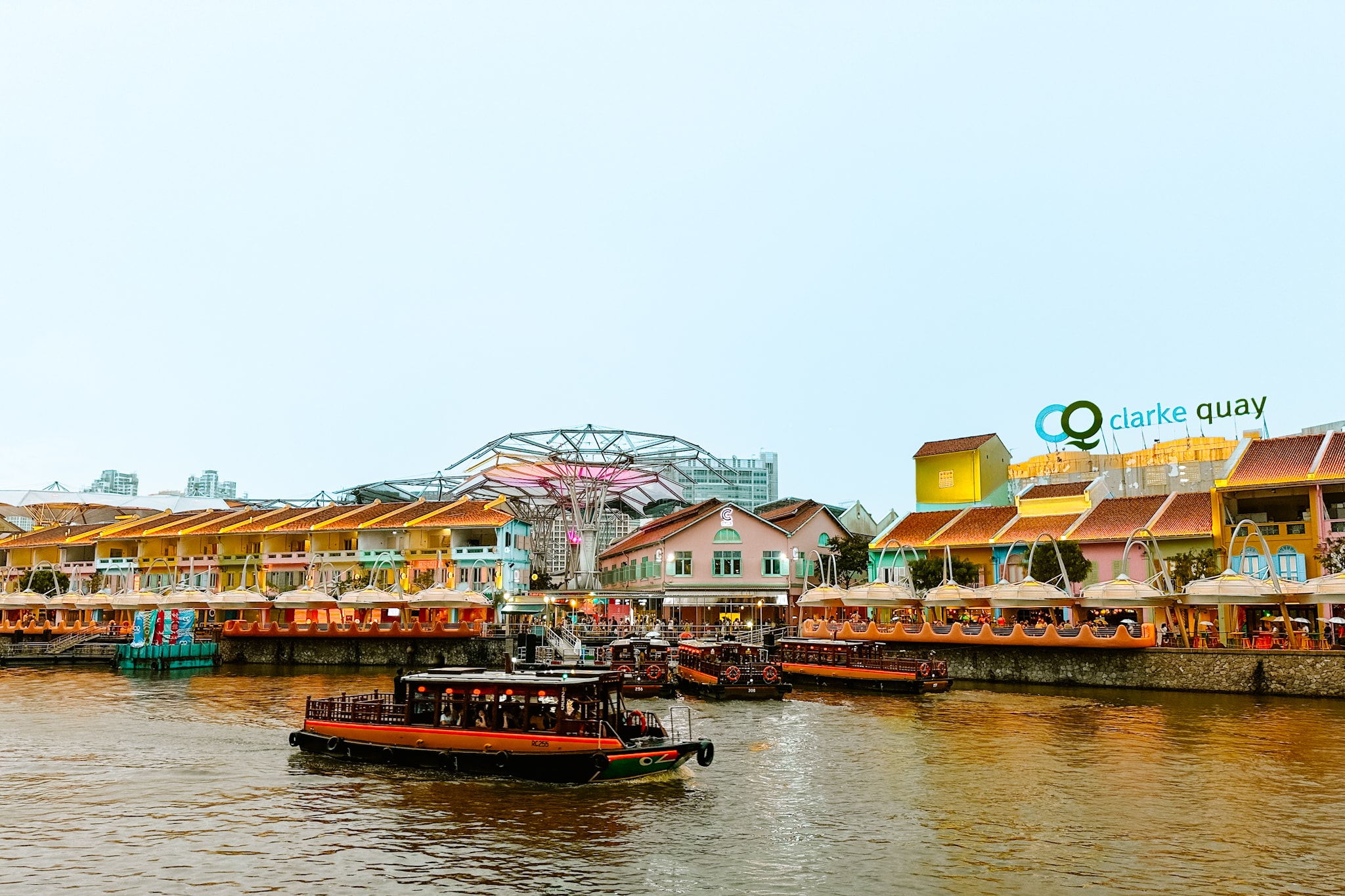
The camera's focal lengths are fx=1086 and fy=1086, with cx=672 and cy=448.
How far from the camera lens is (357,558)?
8331 cm

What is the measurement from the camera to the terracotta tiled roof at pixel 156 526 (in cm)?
9256

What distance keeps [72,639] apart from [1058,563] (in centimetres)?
6161

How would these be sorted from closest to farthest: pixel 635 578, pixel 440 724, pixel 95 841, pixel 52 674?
1. pixel 95 841
2. pixel 440 724
3. pixel 52 674
4. pixel 635 578

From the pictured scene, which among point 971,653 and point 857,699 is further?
point 971,653

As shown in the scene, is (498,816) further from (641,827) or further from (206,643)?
(206,643)

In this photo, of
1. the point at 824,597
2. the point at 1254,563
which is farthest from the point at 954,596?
the point at 1254,563

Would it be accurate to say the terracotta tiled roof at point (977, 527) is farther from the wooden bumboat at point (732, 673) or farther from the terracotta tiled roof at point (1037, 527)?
the wooden bumboat at point (732, 673)

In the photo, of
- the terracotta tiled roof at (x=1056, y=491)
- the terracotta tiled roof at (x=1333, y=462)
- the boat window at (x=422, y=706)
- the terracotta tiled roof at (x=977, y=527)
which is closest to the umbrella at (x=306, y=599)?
the terracotta tiled roof at (x=977, y=527)

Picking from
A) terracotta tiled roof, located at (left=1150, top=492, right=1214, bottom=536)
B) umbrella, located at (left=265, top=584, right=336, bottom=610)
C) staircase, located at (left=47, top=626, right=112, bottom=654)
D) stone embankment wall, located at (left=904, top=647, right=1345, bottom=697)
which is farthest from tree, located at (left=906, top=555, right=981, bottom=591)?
staircase, located at (left=47, top=626, right=112, bottom=654)

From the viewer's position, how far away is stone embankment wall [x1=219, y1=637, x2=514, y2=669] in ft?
211

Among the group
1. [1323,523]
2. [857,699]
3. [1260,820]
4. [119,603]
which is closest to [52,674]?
[119,603]

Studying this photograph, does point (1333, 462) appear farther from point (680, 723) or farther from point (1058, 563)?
point (680, 723)

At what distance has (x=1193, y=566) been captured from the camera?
5388 centimetres

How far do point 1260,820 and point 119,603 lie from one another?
73.3m
